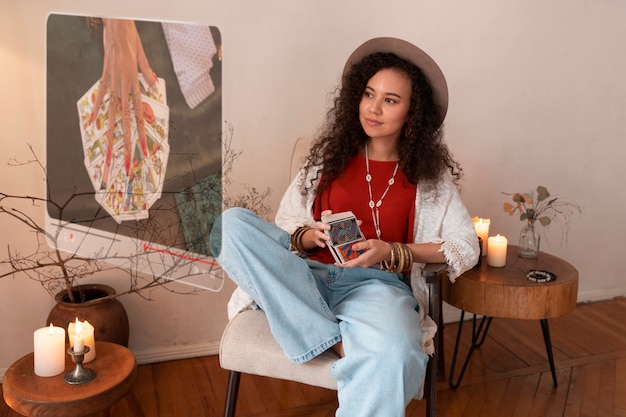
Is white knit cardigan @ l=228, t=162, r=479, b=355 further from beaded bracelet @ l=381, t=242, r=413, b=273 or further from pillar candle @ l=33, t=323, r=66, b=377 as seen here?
pillar candle @ l=33, t=323, r=66, b=377

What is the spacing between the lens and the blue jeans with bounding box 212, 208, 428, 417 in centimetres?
157

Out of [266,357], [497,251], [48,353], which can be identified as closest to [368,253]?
[266,357]

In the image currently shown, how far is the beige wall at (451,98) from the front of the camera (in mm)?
2117

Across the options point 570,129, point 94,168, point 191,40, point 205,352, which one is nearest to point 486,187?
point 570,129

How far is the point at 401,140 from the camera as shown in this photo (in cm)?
210

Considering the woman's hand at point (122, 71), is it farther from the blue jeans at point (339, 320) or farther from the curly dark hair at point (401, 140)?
the curly dark hair at point (401, 140)

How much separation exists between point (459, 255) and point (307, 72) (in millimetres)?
980

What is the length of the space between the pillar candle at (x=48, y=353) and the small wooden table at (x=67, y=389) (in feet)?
0.07

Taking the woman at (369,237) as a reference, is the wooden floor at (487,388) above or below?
below

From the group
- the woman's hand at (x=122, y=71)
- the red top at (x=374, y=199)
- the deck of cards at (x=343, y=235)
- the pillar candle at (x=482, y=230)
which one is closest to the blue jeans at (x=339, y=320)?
the deck of cards at (x=343, y=235)

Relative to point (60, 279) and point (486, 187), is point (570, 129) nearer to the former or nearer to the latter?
point (486, 187)

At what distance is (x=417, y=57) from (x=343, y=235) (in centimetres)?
63

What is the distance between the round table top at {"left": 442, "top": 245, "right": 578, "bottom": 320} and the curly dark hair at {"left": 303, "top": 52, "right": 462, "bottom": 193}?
1.45 feet

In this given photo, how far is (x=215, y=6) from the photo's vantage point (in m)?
2.23
